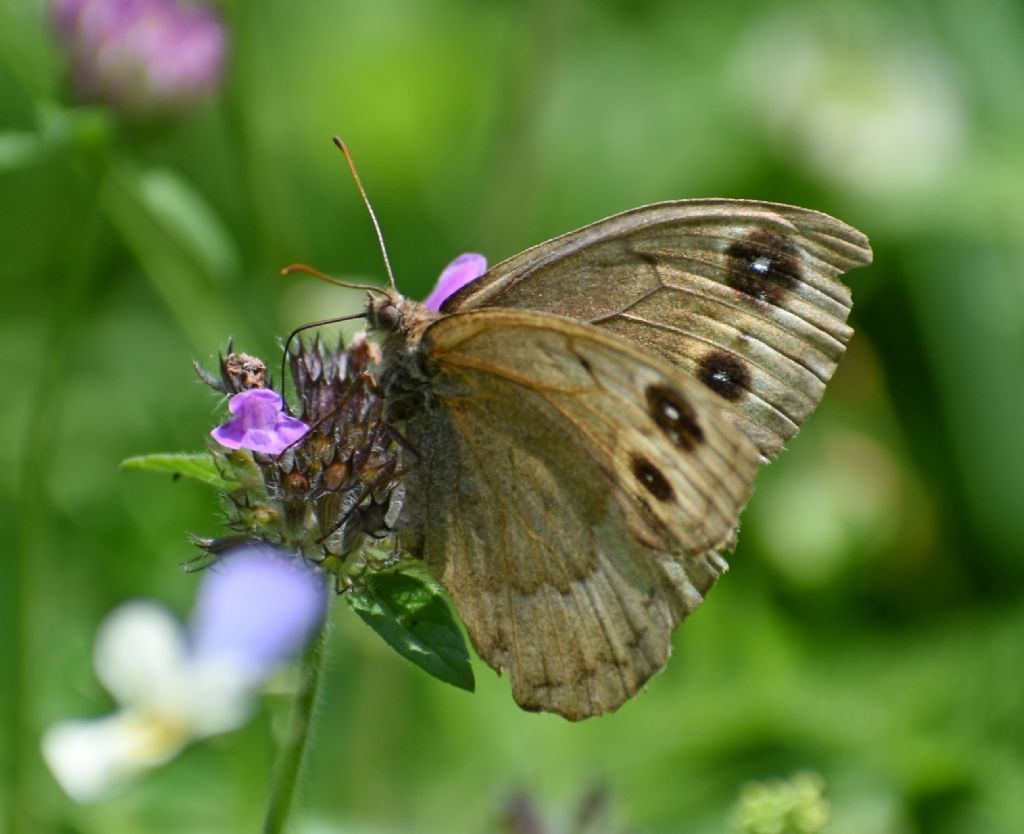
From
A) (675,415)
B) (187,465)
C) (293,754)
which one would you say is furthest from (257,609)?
(675,415)

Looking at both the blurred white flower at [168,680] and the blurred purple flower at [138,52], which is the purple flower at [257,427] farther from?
the blurred purple flower at [138,52]

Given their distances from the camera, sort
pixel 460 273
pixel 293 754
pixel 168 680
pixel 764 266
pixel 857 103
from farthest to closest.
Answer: pixel 857 103, pixel 168 680, pixel 460 273, pixel 764 266, pixel 293 754

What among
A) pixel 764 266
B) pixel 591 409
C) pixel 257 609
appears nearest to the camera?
pixel 591 409

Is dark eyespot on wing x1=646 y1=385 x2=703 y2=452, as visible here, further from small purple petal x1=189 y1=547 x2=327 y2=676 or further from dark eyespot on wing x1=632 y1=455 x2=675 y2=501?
small purple petal x1=189 y1=547 x2=327 y2=676

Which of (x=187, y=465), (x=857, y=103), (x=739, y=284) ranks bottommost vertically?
(x=857, y=103)

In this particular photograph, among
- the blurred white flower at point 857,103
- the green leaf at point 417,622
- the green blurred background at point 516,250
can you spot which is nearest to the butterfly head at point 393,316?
the green leaf at point 417,622

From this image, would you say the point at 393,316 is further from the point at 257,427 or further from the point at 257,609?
the point at 257,609

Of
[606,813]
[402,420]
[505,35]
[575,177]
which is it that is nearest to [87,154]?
[402,420]

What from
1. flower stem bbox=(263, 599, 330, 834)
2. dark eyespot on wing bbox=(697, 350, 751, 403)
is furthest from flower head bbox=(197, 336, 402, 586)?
dark eyespot on wing bbox=(697, 350, 751, 403)
